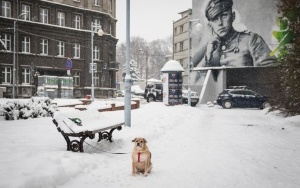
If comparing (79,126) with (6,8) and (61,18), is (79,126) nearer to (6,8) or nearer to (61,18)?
(6,8)

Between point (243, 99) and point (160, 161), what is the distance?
19.5 m

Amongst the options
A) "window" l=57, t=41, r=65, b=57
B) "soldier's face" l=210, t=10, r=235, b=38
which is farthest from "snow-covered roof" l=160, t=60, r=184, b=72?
"window" l=57, t=41, r=65, b=57

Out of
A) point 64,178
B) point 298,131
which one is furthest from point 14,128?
point 298,131

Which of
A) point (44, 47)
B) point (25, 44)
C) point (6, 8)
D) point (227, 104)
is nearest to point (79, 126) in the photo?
point (227, 104)

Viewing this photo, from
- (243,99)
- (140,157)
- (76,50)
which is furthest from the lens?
(76,50)

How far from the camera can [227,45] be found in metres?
32.2

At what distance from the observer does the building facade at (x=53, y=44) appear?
3219cm

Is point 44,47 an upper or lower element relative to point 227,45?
upper

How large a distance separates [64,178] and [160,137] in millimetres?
5269

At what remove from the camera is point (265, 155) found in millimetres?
7191

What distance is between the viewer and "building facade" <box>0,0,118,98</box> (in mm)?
32188

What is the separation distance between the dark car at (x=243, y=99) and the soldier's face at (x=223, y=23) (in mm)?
10573

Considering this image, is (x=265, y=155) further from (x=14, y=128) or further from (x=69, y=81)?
(x=69, y=81)

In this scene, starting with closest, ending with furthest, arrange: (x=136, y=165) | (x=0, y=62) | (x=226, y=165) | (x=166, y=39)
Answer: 1. (x=136, y=165)
2. (x=226, y=165)
3. (x=0, y=62)
4. (x=166, y=39)
